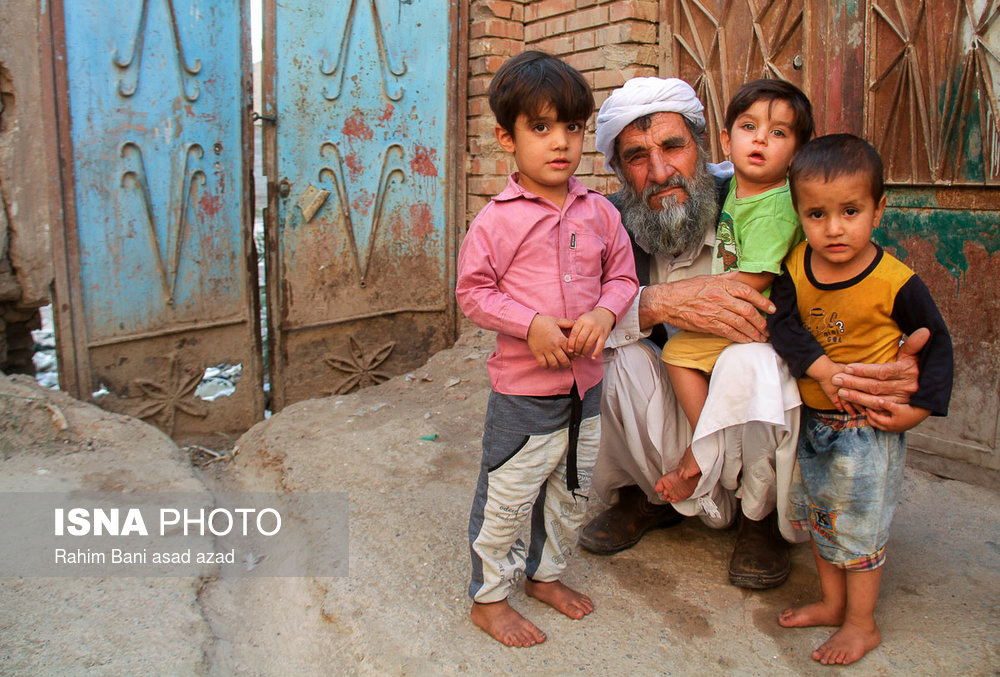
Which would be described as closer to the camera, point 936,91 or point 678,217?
point 678,217

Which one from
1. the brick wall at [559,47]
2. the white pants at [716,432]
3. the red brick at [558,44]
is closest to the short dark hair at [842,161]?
the white pants at [716,432]

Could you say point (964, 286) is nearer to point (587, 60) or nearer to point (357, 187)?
point (587, 60)

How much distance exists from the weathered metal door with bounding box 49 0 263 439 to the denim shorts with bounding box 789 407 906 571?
3.20m

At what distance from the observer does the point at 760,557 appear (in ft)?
7.93

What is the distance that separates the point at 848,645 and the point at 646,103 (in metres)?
1.68

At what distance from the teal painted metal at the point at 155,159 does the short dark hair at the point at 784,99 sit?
9.17 feet

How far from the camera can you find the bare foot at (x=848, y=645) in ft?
6.54

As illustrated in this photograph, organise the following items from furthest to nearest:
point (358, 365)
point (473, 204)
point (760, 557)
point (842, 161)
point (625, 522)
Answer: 1. point (473, 204)
2. point (358, 365)
3. point (625, 522)
4. point (760, 557)
5. point (842, 161)

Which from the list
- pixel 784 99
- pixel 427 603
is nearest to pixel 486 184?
pixel 784 99

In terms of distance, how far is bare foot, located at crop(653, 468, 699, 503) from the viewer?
2.33m

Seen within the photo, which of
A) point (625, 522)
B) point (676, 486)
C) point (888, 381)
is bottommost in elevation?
point (625, 522)

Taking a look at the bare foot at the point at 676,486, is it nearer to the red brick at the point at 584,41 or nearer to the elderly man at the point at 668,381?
the elderly man at the point at 668,381

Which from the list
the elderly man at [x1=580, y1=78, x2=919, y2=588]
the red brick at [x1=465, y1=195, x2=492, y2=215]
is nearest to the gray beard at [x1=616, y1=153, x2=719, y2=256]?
the elderly man at [x1=580, y1=78, x2=919, y2=588]

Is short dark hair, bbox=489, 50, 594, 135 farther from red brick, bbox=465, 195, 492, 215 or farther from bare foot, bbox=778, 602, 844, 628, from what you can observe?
red brick, bbox=465, 195, 492, 215
